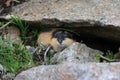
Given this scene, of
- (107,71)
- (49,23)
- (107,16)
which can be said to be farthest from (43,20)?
(107,71)

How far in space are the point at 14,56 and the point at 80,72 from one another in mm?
1465

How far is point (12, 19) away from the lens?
5418 mm

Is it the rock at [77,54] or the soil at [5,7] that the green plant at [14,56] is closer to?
the rock at [77,54]

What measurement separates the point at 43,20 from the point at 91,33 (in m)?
0.66

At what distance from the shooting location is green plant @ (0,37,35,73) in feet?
16.0

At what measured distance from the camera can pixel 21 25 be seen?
5391 millimetres

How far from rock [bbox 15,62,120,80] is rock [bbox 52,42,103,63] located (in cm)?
82

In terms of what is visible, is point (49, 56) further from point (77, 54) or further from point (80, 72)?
point (80, 72)

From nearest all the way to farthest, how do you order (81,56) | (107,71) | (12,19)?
(107,71), (81,56), (12,19)

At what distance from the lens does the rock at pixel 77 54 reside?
4.88m

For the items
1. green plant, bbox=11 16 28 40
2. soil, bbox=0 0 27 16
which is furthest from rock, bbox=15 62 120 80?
soil, bbox=0 0 27 16

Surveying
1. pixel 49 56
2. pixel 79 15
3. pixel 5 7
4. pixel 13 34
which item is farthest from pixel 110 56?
pixel 5 7

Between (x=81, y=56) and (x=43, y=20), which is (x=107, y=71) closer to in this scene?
(x=81, y=56)

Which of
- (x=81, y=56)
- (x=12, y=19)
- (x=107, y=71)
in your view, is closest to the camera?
(x=107, y=71)
